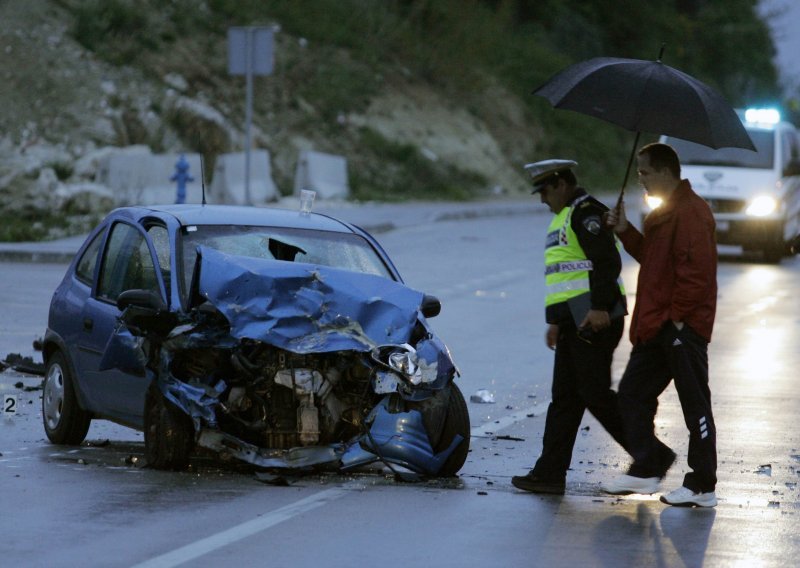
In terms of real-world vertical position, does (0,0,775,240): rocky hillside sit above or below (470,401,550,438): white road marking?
above

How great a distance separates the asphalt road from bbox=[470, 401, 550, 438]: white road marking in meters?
0.01

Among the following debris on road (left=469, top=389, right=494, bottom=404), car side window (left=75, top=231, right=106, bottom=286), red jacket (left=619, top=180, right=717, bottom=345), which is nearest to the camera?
red jacket (left=619, top=180, right=717, bottom=345)

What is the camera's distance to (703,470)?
7680 mm

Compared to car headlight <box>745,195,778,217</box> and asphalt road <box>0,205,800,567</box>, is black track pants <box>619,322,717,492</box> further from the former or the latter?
car headlight <box>745,195,778,217</box>

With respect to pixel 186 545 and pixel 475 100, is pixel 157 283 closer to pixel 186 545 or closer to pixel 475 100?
pixel 186 545

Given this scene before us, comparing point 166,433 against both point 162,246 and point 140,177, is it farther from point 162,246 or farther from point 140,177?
point 140,177

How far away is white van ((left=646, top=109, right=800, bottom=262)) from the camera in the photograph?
83.3 feet

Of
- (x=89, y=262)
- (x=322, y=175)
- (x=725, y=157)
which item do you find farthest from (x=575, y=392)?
(x=322, y=175)

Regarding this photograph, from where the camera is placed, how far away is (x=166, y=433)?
826cm

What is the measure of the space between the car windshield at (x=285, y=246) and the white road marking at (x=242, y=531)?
1.59 metres

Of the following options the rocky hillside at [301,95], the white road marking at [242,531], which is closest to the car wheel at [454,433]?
the white road marking at [242,531]

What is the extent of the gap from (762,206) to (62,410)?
17629 mm

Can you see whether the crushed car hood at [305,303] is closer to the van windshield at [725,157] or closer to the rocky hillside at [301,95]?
the rocky hillside at [301,95]

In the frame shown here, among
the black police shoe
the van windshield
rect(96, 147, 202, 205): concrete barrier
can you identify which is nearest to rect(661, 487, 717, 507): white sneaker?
the black police shoe
